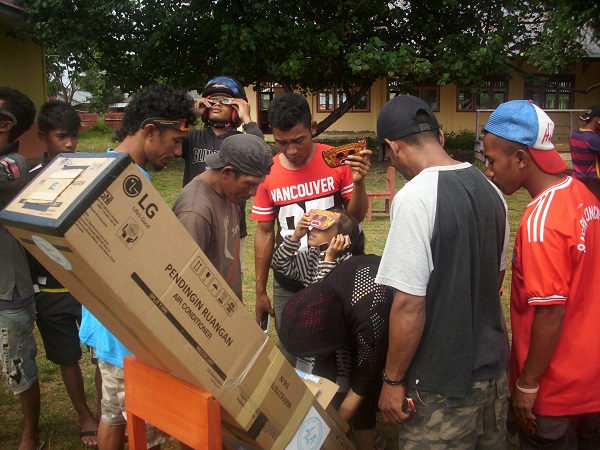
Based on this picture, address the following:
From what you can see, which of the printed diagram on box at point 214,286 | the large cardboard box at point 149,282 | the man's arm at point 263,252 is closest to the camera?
the large cardboard box at point 149,282

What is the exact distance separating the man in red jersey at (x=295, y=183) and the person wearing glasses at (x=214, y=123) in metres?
0.26

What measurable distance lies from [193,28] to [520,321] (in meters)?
14.6

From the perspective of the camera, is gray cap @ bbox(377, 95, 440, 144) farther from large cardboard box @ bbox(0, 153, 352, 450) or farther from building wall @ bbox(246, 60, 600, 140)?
building wall @ bbox(246, 60, 600, 140)

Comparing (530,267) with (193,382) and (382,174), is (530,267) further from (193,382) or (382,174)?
(382,174)

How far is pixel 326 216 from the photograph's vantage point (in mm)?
3125

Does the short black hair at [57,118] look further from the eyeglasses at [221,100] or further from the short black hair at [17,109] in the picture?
the eyeglasses at [221,100]

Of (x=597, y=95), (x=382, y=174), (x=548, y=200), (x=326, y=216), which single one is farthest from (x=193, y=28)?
(x=597, y=95)

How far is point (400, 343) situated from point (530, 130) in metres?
0.96

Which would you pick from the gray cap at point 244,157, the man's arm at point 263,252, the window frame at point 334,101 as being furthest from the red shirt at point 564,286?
the window frame at point 334,101

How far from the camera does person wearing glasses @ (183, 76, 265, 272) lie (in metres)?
3.78

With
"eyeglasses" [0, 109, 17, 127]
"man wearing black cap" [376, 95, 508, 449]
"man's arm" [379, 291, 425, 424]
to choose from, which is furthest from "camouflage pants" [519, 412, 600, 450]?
"eyeglasses" [0, 109, 17, 127]

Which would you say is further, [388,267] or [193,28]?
[193,28]

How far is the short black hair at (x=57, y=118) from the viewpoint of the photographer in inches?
139

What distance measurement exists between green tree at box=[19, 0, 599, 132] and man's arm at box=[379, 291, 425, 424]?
12.9 m
